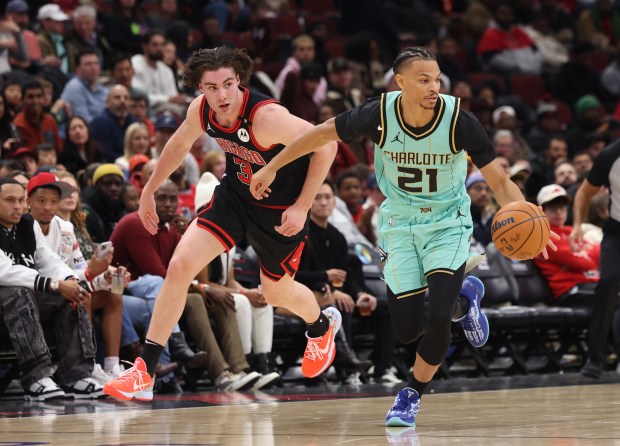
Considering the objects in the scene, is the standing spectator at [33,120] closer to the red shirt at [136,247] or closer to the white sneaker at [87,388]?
the red shirt at [136,247]

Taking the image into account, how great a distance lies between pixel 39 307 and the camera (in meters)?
8.09

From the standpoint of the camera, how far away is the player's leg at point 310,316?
22.8 ft

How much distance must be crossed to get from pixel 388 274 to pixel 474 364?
19.3 feet

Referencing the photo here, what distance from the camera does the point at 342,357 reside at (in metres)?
9.59

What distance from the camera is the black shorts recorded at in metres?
6.55

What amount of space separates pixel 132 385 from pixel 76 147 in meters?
5.14

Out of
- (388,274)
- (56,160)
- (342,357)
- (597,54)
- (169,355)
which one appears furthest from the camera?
(597,54)

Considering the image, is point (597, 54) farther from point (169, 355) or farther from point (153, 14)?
point (169, 355)

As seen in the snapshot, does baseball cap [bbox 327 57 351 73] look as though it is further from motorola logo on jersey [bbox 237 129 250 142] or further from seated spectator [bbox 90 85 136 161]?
motorola logo on jersey [bbox 237 129 250 142]

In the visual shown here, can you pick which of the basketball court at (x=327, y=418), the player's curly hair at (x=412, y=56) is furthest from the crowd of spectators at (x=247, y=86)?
the player's curly hair at (x=412, y=56)

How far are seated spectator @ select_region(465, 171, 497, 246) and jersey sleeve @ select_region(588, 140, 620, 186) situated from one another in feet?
6.46

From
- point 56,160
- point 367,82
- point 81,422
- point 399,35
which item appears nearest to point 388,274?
point 81,422

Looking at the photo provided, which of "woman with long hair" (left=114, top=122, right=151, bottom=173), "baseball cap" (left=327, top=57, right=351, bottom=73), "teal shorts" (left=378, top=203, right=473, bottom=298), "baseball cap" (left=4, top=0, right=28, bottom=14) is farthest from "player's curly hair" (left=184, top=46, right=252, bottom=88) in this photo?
"baseball cap" (left=327, top=57, right=351, bottom=73)

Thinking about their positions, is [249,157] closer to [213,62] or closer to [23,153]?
[213,62]
